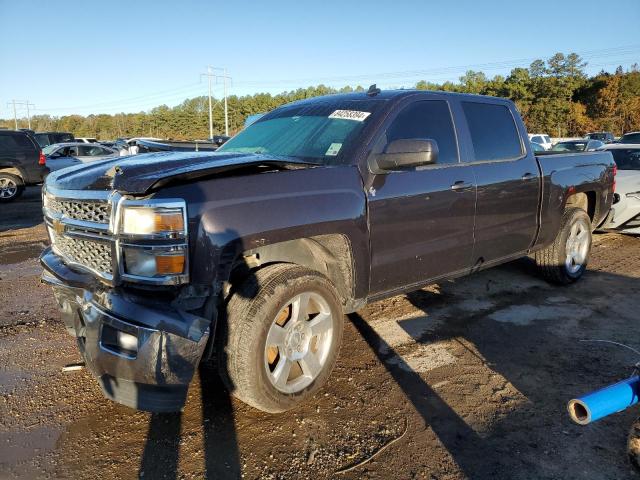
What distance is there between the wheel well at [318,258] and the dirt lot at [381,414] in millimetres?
704

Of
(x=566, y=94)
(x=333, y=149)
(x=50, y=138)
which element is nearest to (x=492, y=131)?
(x=333, y=149)

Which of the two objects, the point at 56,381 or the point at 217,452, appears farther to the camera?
the point at 56,381

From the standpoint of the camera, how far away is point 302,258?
10.3 feet

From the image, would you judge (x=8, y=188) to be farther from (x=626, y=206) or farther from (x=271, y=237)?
(x=626, y=206)

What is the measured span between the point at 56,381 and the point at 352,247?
2.20 m

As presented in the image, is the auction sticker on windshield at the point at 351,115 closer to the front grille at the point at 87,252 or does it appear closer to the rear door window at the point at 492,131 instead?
the rear door window at the point at 492,131

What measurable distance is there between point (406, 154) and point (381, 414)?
5.36 ft

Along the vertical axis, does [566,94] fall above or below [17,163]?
above

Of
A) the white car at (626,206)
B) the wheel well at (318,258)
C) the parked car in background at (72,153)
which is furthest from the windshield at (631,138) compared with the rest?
the parked car in background at (72,153)

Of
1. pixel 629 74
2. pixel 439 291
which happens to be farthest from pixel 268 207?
pixel 629 74

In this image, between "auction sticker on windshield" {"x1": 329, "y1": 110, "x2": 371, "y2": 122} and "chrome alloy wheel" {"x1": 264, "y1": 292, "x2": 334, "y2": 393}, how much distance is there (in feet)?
4.50

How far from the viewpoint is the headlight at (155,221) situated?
233 cm

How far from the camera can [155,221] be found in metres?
2.33

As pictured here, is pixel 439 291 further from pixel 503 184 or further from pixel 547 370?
pixel 547 370
